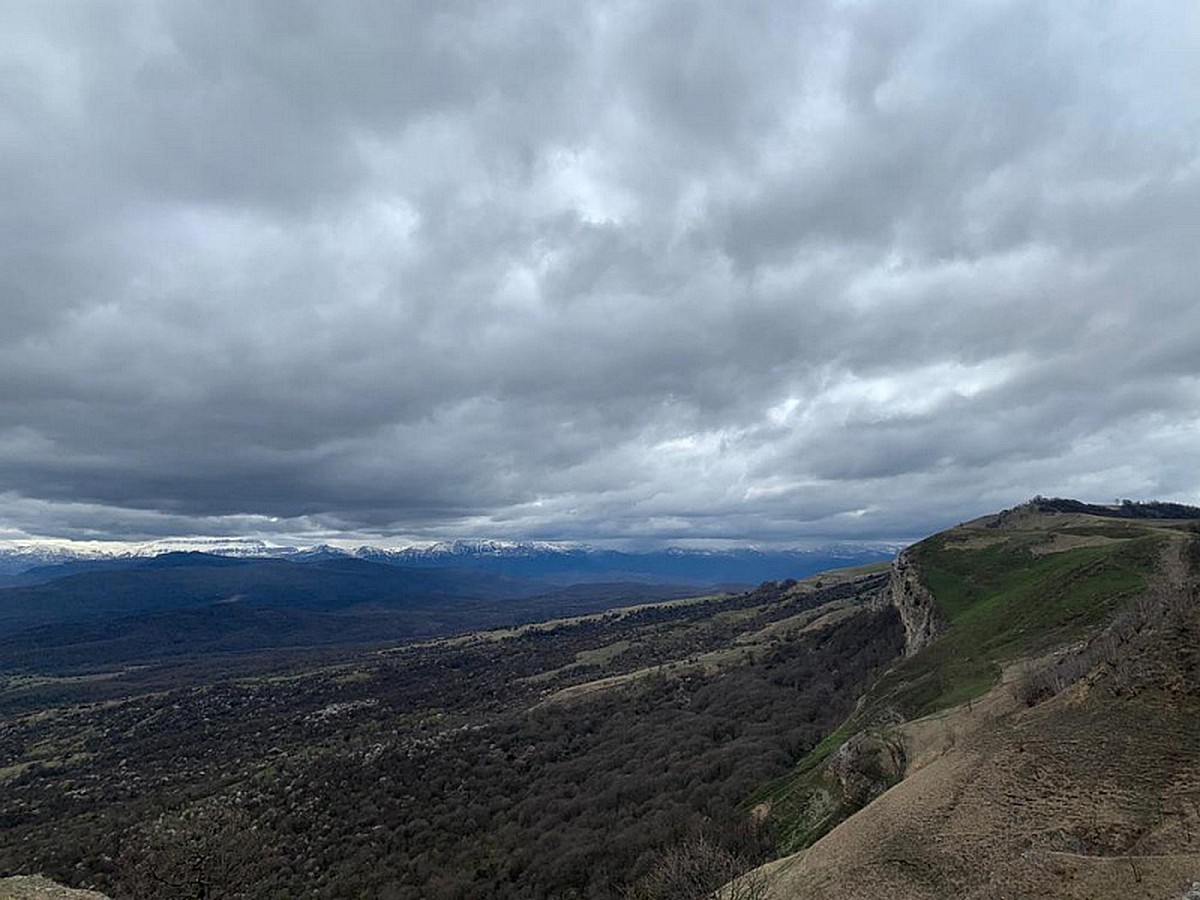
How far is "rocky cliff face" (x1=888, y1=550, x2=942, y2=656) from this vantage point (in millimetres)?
82475

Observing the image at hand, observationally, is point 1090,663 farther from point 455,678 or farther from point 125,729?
point 125,729

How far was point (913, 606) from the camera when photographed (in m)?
95.1

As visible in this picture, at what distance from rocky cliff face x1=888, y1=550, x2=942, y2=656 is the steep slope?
1093 inches

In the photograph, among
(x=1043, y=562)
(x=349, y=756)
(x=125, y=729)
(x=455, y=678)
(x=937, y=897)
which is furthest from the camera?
(x=455, y=678)

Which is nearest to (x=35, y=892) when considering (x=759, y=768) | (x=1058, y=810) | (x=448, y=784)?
(x=1058, y=810)

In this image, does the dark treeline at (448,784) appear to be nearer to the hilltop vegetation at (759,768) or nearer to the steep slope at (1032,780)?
the hilltop vegetation at (759,768)

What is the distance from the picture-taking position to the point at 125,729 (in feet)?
530

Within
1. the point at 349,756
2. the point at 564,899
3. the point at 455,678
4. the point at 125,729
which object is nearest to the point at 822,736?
the point at 564,899

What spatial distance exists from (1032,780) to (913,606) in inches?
3001

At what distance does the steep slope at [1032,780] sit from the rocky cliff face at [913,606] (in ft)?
91.1

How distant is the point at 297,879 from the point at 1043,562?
93582mm

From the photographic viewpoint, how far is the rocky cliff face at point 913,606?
82475mm

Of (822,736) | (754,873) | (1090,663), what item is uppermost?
(1090,663)

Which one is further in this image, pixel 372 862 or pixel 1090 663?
pixel 372 862
